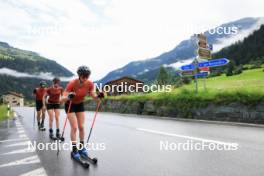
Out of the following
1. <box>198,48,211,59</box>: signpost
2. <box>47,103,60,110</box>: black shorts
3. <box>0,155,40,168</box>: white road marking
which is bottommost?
<box>0,155,40,168</box>: white road marking

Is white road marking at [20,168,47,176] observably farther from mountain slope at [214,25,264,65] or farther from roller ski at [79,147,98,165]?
mountain slope at [214,25,264,65]

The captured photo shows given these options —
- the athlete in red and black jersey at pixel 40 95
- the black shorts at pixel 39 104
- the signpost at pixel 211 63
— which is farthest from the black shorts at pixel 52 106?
the signpost at pixel 211 63

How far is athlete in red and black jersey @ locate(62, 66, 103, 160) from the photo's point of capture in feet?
22.7

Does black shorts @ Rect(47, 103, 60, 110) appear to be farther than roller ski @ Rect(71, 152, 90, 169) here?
Yes

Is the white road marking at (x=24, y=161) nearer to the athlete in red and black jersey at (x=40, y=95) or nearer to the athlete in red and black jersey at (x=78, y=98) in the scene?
the athlete in red and black jersey at (x=78, y=98)

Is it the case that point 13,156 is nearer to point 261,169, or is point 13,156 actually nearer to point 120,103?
point 261,169

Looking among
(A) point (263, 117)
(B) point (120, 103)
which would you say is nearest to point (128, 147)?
(A) point (263, 117)

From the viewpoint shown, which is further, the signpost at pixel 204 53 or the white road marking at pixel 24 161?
the signpost at pixel 204 53

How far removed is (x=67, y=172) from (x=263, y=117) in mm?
9358

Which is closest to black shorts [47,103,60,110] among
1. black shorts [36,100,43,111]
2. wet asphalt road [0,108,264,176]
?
black shorts [36,100,43,111]

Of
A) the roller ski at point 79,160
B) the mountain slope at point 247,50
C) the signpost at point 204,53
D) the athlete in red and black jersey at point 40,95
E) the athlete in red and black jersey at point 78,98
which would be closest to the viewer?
the roller ski at point 79,160

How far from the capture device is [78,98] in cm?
726

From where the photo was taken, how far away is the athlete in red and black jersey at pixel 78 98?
6922 millimetres

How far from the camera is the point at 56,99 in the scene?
12.1 m
